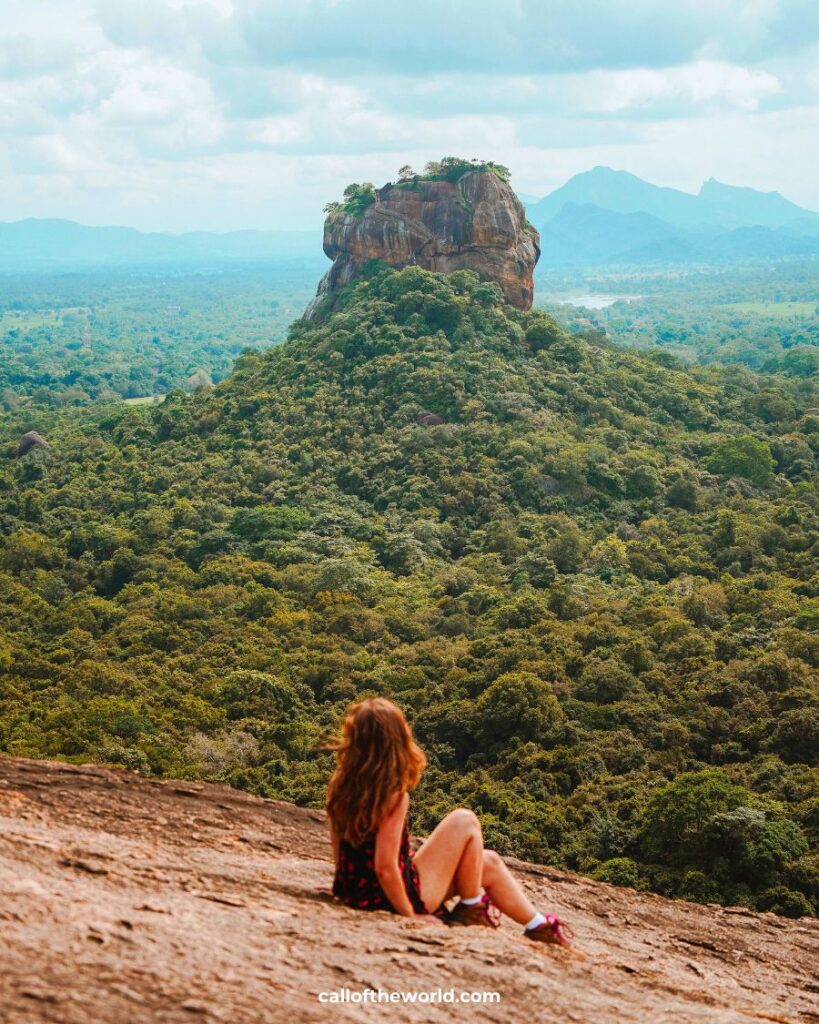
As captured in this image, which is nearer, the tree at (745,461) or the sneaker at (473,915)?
the sneaker at (473,915)

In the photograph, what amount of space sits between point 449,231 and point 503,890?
4641 cm

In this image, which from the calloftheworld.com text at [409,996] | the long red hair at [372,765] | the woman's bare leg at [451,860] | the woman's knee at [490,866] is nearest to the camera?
the calloftheworld.com text at [409,996]

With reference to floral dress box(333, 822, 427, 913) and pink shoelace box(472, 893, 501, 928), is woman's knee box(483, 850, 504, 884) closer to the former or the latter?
pink shoelace box(472, 893, 501, 928)

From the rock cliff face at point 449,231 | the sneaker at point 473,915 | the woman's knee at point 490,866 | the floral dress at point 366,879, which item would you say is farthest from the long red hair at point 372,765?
the rock cliff face at point 449,231

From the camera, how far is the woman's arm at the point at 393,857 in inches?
257

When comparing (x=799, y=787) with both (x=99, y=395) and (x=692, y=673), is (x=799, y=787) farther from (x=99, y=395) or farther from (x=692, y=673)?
(x=99, y=395)

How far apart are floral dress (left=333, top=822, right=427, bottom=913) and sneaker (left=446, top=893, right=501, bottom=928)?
11.3 inches

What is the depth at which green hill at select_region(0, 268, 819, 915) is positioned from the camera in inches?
818

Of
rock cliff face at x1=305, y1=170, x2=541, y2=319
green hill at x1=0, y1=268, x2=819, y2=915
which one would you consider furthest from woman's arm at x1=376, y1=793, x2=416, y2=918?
rock cliff face at x1=305, y1=170, x2=541, y2=319

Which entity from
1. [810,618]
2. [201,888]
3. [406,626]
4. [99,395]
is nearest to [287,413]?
[406,626]

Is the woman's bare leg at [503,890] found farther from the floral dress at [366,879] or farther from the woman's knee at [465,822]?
the floral dress at [366,879]

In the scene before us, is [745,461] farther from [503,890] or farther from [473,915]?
[473,915]

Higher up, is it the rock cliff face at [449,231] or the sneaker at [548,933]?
the rock cliff face at [449,231]

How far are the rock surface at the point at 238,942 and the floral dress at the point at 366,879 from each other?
14 centimetres
